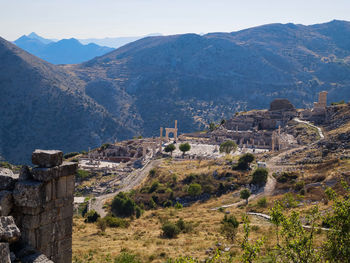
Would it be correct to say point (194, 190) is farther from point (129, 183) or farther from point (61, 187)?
point (61, 187)

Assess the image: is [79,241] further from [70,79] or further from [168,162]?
[70,79]

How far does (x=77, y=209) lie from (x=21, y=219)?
32.1 m

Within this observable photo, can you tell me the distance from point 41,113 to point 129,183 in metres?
105

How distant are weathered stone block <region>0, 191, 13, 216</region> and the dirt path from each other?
27.8m

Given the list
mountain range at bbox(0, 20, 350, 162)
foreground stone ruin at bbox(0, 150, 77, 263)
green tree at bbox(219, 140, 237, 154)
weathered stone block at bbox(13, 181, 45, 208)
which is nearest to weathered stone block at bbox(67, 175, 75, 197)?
foreground stone ruin at bbox(0, 150, 77, 263)

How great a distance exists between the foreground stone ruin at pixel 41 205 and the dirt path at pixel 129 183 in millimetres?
27113

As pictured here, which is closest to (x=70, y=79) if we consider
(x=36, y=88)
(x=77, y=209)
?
(x=36, y=88)

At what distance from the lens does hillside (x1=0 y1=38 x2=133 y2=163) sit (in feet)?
438

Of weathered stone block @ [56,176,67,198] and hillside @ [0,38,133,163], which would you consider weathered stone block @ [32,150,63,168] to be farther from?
hillside @ [0,38,133,163]

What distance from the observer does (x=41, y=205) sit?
853 centimetres

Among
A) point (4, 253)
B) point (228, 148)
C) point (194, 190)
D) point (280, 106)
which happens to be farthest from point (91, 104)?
point (4, 253)

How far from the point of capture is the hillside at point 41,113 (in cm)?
13350

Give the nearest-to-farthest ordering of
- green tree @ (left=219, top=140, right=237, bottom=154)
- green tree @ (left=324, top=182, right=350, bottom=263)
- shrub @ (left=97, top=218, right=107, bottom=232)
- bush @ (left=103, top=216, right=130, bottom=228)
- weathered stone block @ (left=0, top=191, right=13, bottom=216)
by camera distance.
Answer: weathered stone block @ (left=0, top=191, right=13, bottom=216) → green tree @ (left=324, top=182, right=350, bottom=263) → shrub @ (left=97, top=218, right=107, bottom=232) → bush @ (left=103, top=216, right=130, bottom=228) → green tree @ (left=219, top=140, right=237, bottom=154)

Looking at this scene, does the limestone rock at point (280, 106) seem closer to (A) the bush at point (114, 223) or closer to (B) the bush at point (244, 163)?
(B) the bush at point (244, 163)
